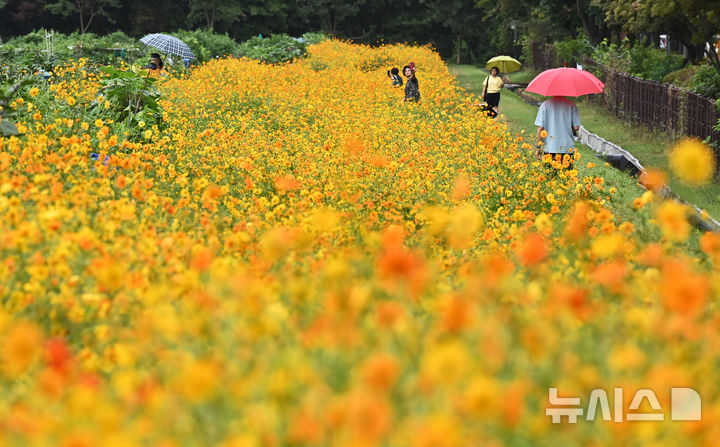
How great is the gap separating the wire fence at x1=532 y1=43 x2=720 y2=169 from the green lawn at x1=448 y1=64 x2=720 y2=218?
8.4 inches

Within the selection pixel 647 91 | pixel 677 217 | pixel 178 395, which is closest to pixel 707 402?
pixel 677 217

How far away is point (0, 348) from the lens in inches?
125

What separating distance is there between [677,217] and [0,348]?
2.43 m

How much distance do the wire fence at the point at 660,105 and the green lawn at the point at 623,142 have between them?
0.70 ft

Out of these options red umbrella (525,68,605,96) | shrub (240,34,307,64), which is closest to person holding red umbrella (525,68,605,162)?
red umbrella (525,68,605,96)

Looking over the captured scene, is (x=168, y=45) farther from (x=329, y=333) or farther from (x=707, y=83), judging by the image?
(x=329, y=333)

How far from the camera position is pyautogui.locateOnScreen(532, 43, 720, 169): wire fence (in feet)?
40.0

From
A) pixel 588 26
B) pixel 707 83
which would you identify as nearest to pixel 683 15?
pixel 707 83

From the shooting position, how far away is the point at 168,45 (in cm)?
2672

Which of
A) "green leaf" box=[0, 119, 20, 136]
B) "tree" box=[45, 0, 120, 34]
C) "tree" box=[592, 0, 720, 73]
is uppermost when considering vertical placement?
"tree" box=[45, 0, 120, 34]

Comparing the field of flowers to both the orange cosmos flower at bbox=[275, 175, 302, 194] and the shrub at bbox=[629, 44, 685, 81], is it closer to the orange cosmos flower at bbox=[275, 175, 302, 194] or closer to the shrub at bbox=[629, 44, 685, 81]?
the orange cosmos flower at bbox=[275, 175, 302, 194]

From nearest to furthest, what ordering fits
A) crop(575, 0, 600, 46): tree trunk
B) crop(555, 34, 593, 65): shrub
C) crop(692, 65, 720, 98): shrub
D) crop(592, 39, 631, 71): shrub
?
crop(692, 65, 720, 98): shrub → crop(592, 39, 631, 71): shrub → crop(555, 34, 593, 65): shrub → crop(575, 0, 600, 46): tree trunk

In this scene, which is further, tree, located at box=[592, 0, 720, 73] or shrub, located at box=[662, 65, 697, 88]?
shrub, located at box=[662, 65, 697, 88]

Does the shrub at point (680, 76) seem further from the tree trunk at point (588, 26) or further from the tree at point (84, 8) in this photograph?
the tree at point (84, 8)
